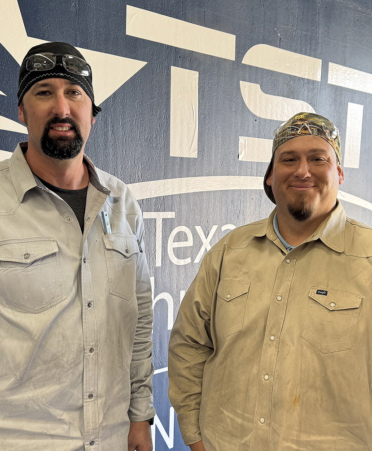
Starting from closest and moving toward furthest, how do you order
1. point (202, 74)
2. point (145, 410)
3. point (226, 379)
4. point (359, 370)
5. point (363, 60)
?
point (359, 370) → point (226, 379) → point (145, 410) → point (202, 74) → point (363, 60)

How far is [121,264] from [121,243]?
0.24 ft

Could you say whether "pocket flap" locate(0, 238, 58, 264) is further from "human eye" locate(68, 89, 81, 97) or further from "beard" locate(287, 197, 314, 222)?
"beard" locate(287, 197, 314, 222)

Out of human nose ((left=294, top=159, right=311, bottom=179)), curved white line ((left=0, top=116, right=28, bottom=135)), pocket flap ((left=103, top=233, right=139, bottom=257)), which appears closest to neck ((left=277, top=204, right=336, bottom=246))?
human nose ((left=294, top=159, right=311, bottom=179))

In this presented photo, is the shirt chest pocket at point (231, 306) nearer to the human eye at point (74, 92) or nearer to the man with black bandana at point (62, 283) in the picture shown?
the man with black bandana at point (62, 283)

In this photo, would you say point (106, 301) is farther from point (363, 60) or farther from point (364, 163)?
point (363, 60)

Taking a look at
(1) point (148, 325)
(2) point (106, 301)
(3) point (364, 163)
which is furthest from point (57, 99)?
(3) point (364, 163)

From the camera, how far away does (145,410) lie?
1611 mm

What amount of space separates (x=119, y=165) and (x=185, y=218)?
0.50 m

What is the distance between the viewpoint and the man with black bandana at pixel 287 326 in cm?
125

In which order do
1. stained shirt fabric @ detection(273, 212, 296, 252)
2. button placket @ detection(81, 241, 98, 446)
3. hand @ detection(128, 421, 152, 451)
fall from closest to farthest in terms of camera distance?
button placket @ detection(81, 241, 98, 446), stained shirt fabric @ detection(273, 212, 296, 252), hand @ detection(128, 421, 152, 451)

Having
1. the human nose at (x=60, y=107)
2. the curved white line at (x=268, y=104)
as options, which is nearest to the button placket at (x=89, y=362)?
the human nose at (x=60, y=107)

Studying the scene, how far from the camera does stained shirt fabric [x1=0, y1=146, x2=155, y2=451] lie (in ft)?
4.13

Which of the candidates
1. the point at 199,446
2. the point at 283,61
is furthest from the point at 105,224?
the point at 283,61

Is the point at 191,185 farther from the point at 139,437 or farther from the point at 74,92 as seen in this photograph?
the point at 139,437
